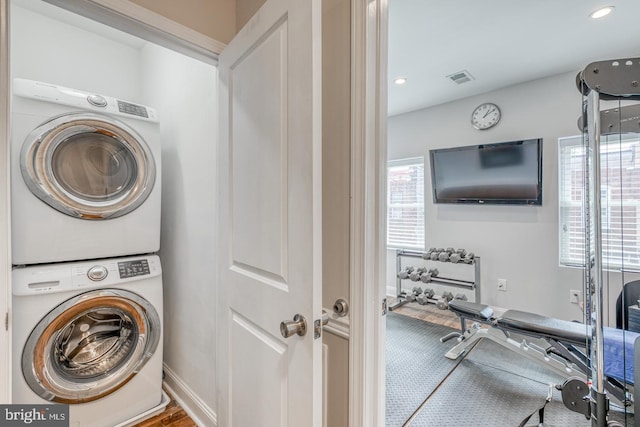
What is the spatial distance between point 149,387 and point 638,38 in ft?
13.8

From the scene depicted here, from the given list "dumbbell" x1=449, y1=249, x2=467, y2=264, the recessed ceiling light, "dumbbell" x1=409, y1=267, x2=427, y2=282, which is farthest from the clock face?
"dumbbell" x1=409, y1=267, x2=427, y2=282

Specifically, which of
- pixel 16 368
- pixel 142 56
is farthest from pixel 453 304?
pixel 142 56

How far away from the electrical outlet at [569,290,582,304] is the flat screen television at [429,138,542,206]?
2.96 ft

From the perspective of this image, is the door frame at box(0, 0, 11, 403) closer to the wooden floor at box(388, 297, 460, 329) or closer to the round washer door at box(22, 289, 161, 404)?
the round washer door at box(22, 289, 161, 404)

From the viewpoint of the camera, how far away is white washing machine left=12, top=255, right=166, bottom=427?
134cm

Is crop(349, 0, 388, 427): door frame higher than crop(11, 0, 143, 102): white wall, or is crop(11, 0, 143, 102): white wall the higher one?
crop(11, 0, 143, 102): white wall

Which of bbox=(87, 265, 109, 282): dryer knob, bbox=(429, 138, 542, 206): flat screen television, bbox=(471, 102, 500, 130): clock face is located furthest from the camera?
bbox=(471, 102, 500, 130): clock face

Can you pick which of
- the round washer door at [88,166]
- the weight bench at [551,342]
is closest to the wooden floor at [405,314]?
the weight bench at [551,342]

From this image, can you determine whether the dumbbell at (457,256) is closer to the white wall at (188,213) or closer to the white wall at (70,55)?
the white wall at (188,213)

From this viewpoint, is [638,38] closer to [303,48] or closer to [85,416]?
[303,48]

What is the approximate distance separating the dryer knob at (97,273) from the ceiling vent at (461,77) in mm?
3225

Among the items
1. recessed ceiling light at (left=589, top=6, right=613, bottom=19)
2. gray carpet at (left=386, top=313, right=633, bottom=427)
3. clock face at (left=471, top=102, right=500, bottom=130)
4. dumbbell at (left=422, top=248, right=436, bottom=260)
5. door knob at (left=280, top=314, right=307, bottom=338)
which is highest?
recessed ceiling light at (left=589, top=6, right=613, bottom=19)

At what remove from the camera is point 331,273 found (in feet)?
3.52

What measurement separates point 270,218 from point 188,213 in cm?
108
